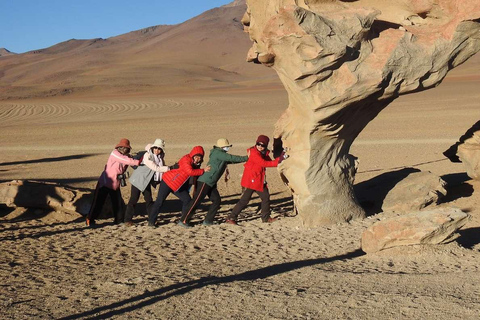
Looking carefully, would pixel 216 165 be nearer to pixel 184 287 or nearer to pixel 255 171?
pixel 255 171

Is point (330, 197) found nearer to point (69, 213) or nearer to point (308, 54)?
point (308, 54)

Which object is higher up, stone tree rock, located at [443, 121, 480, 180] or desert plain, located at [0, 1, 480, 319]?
stone tree rock, located at [443, 121, 480, 180]

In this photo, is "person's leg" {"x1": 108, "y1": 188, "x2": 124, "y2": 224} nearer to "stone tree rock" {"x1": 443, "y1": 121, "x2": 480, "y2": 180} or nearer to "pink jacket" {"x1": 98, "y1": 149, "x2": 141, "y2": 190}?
"pink jacket" {"x1": 98, "y1": 149, "x2": 141, "y2": 190}

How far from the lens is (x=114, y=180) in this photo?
33.7 ft

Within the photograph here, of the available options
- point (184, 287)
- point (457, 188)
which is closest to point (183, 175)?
point (184, 287)

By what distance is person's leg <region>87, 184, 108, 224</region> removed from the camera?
10383 mm

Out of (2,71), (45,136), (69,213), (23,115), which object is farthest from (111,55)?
(69,213)

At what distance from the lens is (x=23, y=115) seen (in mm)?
39188

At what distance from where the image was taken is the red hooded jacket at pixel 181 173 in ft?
32.5

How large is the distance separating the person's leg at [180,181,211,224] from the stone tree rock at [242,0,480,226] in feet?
4.12

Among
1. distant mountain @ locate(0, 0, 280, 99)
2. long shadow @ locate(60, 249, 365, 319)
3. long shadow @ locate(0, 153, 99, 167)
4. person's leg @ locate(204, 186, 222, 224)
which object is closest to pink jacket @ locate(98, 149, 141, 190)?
person's leg @ locate(204, 186, 222, 224)

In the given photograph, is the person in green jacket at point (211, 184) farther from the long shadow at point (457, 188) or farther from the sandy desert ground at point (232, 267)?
the long shadow at point (457, 188)

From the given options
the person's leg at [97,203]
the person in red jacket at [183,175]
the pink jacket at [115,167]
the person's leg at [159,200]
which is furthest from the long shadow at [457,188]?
the person's leg at [97,203]

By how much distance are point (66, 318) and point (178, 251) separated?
113 inches
